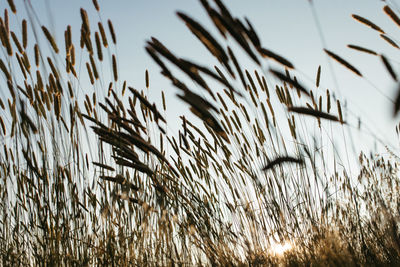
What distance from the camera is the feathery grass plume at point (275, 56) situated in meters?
1.25

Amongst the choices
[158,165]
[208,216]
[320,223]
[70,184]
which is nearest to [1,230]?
[70,184]

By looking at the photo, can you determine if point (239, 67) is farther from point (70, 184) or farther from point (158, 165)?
point (70, 184)

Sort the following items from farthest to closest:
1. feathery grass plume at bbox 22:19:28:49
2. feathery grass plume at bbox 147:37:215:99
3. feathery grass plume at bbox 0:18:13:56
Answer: feathery grass plume at bbox 22:19:28:49
feathery grass plume at bbox 0:18:13:56
feathery grass plume at bbox 147:37:215:99

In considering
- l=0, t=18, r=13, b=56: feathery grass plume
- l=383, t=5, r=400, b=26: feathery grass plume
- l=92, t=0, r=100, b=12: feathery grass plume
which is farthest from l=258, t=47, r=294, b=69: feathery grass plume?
l=0, t=18, r=13, b=56: feathery grass plume

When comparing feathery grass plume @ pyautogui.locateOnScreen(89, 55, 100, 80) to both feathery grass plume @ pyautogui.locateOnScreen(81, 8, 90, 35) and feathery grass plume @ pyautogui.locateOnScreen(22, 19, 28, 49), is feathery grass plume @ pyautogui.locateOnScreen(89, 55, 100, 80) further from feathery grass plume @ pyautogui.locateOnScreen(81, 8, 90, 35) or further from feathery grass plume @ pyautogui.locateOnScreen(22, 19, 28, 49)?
feathery grass plume @ pyautogui.locateOnScreen(22, 19, 28, 49)

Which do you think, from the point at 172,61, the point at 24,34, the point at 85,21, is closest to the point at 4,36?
the point at 24,34

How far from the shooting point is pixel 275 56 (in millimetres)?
1298

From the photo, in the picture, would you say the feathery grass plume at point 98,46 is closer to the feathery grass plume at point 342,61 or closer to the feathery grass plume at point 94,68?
the feathery grass plume at point 94,68

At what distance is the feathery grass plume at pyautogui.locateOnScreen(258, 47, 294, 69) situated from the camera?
125cm

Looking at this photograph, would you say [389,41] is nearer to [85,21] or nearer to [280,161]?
[280,161]

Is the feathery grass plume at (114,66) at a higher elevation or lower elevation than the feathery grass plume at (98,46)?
lower

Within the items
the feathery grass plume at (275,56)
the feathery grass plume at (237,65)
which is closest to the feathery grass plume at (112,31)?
the feathery grass plume at (237,65)

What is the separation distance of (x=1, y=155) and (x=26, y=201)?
0.43 meters

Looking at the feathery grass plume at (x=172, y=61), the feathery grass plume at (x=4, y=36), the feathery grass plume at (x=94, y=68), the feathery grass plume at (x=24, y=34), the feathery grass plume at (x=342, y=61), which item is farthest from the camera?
the feathery grass plume at (x=94, y=68)
